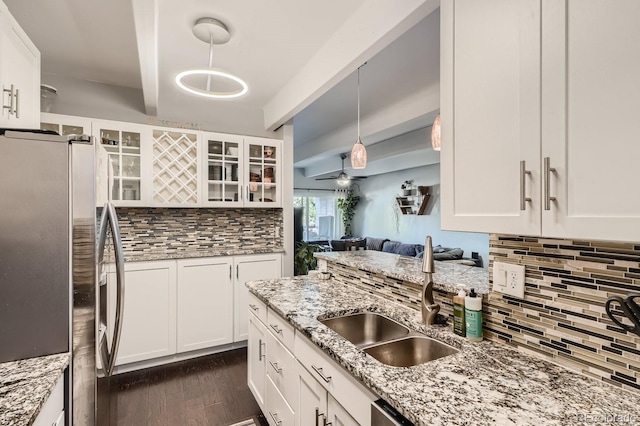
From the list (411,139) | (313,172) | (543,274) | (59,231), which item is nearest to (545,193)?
(543,274)

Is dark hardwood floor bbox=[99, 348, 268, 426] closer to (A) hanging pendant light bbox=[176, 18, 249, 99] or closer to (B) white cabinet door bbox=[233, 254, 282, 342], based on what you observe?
(B) white cabinet door bbox=[233, 254, 282, 342]

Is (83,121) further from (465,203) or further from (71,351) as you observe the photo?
(465,203)

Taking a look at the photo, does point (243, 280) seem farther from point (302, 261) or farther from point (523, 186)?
point (523, 186)

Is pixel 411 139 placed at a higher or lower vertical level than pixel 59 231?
higher

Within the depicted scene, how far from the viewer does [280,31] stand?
213 centimetres

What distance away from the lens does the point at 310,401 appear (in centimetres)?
138

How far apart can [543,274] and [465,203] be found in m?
0.39

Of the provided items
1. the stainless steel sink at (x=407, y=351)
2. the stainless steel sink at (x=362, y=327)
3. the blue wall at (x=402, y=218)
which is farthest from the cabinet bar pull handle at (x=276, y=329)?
the blue wall at (x=402, y=218)

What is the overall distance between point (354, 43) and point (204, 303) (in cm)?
257

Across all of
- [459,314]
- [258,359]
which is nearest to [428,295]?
[459,314]

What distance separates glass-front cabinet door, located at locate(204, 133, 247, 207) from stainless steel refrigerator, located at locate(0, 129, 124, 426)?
Answer: 1991 mm

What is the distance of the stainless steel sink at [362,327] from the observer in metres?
1.65

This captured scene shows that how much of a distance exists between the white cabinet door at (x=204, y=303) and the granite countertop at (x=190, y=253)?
0.22 ft

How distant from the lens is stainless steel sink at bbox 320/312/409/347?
1.65m
